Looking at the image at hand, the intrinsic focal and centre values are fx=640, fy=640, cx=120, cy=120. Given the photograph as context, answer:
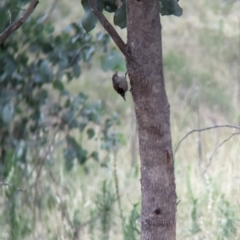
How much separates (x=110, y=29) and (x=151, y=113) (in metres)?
0.19

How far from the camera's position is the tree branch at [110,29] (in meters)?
1.31

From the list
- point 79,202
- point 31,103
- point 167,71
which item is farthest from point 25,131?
point 167,71

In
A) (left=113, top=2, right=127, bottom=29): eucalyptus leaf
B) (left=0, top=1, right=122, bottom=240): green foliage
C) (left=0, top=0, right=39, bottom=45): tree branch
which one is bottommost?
(left=0, top=0, right=39, bottom=45): tree branch

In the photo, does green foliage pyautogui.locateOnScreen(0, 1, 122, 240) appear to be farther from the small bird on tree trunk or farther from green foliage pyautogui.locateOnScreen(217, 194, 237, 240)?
the small bird on tree trunk

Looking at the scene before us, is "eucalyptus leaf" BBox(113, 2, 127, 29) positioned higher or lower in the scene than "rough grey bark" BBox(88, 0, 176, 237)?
higher

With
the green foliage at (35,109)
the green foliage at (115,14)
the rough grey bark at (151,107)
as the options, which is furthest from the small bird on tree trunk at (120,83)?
the green foliage at (35,109)

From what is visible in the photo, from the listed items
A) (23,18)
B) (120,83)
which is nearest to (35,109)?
(23,18)

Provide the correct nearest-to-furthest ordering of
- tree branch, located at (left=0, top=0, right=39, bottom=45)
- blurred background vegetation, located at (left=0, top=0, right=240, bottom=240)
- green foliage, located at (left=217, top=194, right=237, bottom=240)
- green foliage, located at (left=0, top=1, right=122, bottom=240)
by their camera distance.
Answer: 1. tree branch, located at (left=0, top=0, right=39, bottom=45)
2. green foliage, located at (left=217, top=194, right=237, bottom=240)
3. blurred background vegetation, located at (left=0, top=0, right=240, bottom=240)
4. green foliage, located at (left=0, top=1, right=122, bottom=240)

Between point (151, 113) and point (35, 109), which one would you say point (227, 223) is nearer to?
point (151, 113)

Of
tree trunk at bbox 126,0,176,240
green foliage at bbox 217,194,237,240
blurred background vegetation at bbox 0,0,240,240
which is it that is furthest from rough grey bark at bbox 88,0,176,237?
green foliage at bbox 217,194,237,240

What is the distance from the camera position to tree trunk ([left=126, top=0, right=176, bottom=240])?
4.33 ft

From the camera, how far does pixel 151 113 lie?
1324mm

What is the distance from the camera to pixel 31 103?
111 inches

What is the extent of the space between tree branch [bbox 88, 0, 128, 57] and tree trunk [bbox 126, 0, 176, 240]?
0.02 meters
